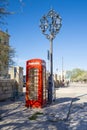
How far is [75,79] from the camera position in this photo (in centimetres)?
17500

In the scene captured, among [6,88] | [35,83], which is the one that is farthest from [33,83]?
[6,88]

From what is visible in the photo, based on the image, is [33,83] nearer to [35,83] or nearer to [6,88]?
[35,83]

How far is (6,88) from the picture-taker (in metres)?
20.9

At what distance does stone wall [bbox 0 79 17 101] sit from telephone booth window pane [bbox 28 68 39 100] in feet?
12.8

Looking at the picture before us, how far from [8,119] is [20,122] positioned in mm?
744

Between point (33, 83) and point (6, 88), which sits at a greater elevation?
point (33, 83)

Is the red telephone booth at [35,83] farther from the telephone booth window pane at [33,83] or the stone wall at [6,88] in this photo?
the stone wall at [6,88]

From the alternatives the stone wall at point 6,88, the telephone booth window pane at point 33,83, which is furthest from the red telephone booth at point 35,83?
the stone wall at point 6,88

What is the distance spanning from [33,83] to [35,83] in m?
0.10

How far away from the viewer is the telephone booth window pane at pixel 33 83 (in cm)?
1634

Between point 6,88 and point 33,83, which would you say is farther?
point 6,88

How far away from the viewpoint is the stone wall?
20.0m

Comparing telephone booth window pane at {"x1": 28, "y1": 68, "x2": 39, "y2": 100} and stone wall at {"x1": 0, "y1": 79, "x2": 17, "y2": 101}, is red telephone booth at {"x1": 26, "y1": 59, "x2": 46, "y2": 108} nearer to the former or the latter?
telephone booth window pane at {"x1": 28, "y1": 68, "x2": 39, "y2": 100}

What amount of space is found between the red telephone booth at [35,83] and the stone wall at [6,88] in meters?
3.91
